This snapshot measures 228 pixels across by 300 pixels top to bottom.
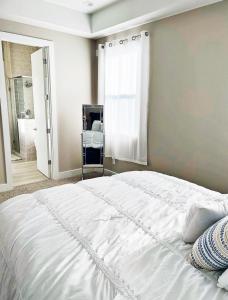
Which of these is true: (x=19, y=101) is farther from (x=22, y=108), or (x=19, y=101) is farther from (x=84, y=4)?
(x=84, y=4)

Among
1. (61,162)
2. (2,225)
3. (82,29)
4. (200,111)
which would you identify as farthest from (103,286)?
(82,29)

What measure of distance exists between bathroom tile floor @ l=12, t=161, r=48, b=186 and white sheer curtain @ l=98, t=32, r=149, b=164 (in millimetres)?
1368

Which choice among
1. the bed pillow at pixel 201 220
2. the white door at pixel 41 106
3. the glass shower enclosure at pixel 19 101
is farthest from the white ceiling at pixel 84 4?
the bed pillow at pixel 201 220

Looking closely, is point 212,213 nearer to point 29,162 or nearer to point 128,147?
point 128,147

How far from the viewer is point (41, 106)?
13.4 feet

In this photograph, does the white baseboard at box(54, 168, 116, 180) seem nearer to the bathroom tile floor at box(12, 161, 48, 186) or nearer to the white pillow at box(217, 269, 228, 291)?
the bathroom tile floor at box(12, 161, 48, 186)

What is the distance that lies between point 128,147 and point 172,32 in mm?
1696

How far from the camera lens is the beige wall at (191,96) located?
102 inches

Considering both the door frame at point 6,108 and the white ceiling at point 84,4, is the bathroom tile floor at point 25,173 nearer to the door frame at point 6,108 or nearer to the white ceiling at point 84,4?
the door frame at point 6,108

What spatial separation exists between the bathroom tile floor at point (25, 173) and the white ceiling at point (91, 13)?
96.8 inches

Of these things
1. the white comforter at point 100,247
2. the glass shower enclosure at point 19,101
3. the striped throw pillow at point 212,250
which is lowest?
the white comforter at point 100,247

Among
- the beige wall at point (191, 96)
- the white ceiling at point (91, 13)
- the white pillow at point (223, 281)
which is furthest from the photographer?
the white ceiling at point (91, 13)

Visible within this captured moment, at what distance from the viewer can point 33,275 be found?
1041 millimetres

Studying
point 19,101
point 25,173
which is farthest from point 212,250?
point 19,101
